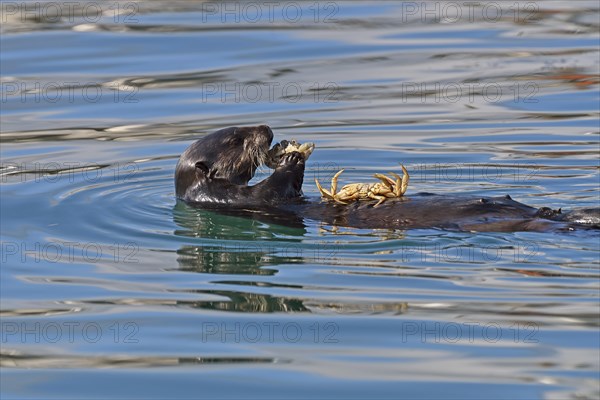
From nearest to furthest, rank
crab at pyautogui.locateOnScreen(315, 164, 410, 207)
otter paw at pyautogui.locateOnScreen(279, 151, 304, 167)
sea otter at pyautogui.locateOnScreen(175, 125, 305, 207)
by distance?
crab at pyautogui.locateOnScreen(315, 164, 410, 207) → otter paw at pyautogui.locateOnScreen(279, 151, 304, 167) → sea otter at pyautogui.locateOnScreen(175, 125, 305, 207)

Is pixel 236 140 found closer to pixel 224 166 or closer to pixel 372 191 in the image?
pixel 224 166

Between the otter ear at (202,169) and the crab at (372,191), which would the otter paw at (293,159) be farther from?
the otter ear at (202,169)

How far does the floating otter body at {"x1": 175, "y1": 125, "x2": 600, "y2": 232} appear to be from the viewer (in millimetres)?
7086

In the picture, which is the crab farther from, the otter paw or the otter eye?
the otter eye

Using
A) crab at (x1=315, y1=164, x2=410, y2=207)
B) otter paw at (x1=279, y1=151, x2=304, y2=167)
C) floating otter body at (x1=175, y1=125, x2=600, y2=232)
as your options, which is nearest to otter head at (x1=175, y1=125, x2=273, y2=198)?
floating otter body at (x1=175, y1=125, x2=600, y2=232)

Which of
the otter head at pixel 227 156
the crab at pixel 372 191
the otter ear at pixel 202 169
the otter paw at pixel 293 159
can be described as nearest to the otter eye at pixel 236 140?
the otter head at pixel 227 156

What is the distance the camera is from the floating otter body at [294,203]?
23.2 feet

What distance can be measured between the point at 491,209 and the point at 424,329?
1.57 metres

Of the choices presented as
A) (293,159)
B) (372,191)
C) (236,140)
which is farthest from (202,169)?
(372,191)

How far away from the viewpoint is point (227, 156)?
8.35 metres

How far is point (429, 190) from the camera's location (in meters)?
8.89

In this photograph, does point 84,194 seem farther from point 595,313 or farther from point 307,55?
point 307,55

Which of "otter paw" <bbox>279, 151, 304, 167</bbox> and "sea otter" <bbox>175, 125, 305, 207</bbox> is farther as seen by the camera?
"sea otter" <bbox>175, 125, 305, 207</bbox>

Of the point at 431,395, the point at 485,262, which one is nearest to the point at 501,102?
the point at 485,262
